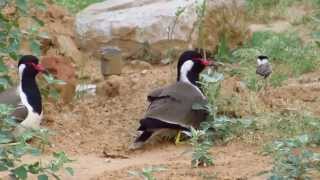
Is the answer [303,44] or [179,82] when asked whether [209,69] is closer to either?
[179,82]

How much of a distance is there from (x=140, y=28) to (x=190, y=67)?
8.31 ft

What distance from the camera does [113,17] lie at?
11.4 metres

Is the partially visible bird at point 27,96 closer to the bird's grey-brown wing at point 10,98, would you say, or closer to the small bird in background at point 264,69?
the bird's grey-brown wing at point 10,98

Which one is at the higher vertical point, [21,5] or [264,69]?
[21,5]

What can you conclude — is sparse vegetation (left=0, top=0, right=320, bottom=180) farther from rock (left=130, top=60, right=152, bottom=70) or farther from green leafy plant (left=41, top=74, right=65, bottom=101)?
rock (left=130, top=60, right=152, bottom=70)

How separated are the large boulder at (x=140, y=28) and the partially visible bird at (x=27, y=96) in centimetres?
279

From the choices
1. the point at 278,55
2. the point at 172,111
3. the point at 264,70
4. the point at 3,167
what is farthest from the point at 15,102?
the point at 278,55

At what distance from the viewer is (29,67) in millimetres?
8281

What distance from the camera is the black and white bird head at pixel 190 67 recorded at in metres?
8.62

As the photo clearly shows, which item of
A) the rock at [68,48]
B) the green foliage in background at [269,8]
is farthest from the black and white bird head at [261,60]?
the green foliage in background at [269,8]

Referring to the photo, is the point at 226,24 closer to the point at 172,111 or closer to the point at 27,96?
the point at 172,111

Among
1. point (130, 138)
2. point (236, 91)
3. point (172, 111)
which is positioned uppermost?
point (236, 91)

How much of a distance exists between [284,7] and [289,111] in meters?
5.03

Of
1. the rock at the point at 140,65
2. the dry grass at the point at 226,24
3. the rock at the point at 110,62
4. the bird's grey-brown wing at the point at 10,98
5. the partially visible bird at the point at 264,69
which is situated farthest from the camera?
the dry grass at the point at 226,24
